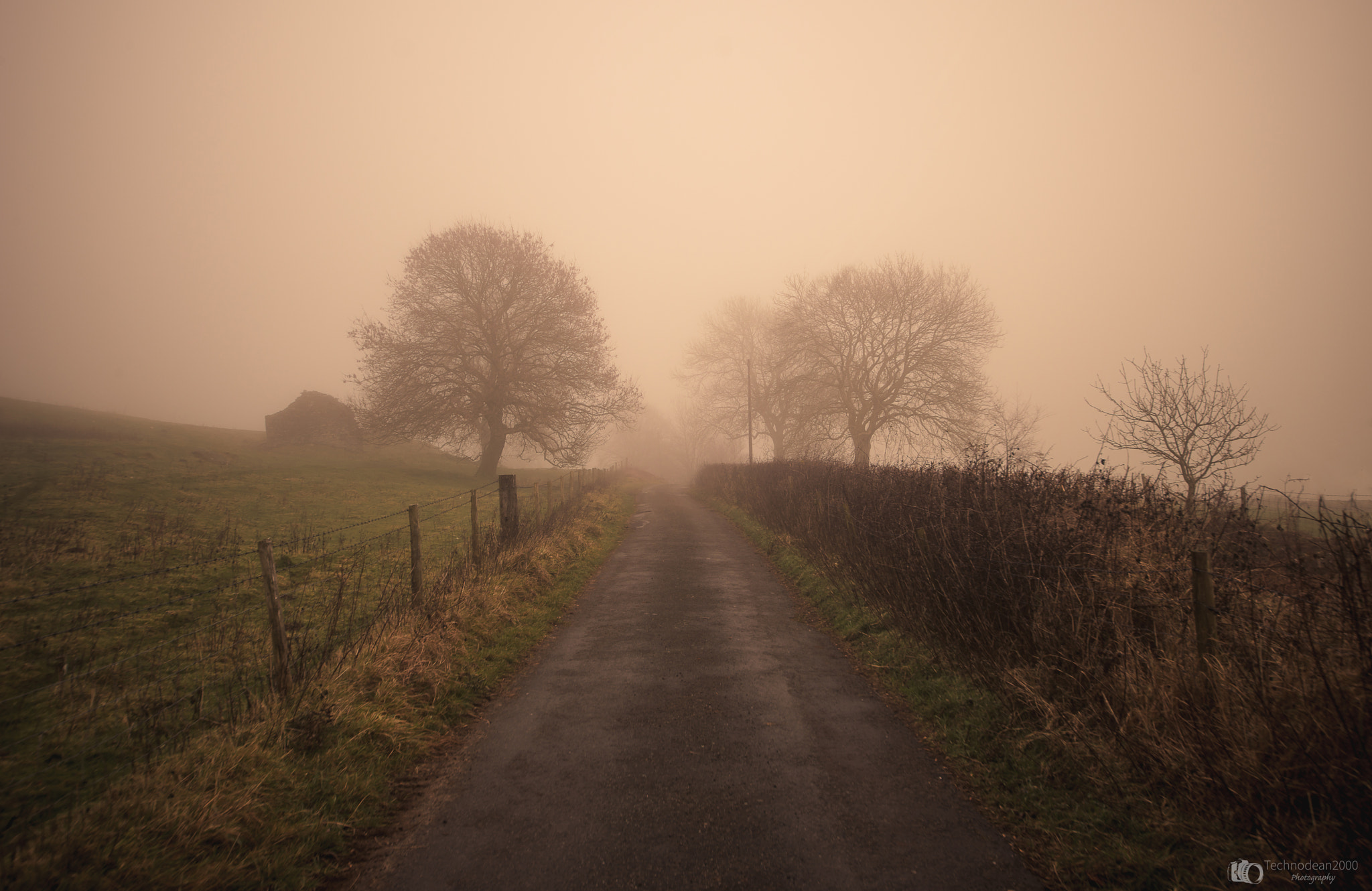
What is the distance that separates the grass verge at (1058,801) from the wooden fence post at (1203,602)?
103cm

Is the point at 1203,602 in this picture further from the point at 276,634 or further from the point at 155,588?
the point at 155,588

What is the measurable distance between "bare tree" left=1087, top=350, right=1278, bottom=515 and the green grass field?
1182cm

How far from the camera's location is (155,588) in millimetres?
7855

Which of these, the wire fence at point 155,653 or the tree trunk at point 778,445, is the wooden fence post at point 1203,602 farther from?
the tree trunk at point 778,445

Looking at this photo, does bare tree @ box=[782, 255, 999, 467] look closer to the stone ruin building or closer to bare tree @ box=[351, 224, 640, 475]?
bare tree @ box=[351, 224, 640, 475]

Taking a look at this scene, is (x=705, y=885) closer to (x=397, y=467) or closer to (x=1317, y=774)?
(x=1317, y=774)

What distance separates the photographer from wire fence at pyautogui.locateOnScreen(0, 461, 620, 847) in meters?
3.92

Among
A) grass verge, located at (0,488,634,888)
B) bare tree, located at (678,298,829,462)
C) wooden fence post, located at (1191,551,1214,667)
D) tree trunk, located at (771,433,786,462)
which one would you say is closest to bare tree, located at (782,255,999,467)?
bare tree, located at (678,298,829,462)

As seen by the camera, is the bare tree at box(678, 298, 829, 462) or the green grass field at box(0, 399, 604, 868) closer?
the green grass field at box(0, 399, 604, 868)

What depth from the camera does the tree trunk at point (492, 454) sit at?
1030 inches

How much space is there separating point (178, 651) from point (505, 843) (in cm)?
507

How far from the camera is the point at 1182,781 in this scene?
3361 mm

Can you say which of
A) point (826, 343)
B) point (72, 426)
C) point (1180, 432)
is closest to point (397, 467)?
point (72, 426)

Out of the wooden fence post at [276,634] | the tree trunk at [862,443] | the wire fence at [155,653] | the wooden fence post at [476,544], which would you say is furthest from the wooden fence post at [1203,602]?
the tree trunk at [862,443]
